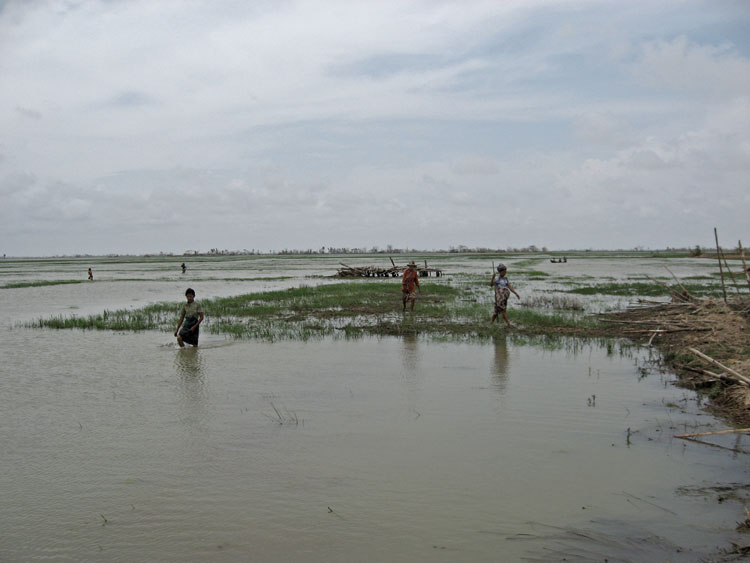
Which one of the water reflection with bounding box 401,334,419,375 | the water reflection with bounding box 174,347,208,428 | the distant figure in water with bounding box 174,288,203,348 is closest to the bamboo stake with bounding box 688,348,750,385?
the water reflection with bounding box 401,334,419,375

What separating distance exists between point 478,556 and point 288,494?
1.67 metres

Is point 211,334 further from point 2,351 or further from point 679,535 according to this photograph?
point 679,535

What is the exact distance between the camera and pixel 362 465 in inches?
205

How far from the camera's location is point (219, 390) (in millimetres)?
8102

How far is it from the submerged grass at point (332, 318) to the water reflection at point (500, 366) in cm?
93

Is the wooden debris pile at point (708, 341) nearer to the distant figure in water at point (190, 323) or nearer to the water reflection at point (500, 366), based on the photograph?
the water reflection at point (500, 366)

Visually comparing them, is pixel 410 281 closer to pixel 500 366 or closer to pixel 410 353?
pixel 410 353

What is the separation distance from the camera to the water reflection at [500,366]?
8175 mm

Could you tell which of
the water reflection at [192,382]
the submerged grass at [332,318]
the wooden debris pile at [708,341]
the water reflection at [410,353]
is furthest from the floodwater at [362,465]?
the submerged grass at [332,318]

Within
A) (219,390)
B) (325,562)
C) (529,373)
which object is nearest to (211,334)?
(219,390)

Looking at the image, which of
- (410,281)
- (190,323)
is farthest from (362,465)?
(410,281)

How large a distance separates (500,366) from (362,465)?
15.8 ft

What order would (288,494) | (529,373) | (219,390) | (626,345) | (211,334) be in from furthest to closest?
1. (211,334)
2. (626,345)
3. (529,373)
4. (219,390)
5. (288,494)

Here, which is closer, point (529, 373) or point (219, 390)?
point (219, 390)
